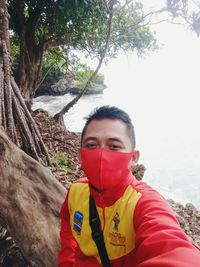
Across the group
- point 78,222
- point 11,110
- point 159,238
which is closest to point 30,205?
point 78,222

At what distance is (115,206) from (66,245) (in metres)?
0.44

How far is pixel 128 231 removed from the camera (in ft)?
3.74

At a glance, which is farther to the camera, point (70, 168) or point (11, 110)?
point (70, 168)

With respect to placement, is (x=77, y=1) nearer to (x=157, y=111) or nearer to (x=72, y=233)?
(x=72, y=233)

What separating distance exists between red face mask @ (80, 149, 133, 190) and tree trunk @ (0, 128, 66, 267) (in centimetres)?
74

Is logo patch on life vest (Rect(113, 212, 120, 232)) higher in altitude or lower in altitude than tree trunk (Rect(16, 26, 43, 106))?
lower

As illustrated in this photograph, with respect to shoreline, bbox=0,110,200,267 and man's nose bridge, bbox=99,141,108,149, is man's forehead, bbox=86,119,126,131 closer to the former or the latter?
man's nose bridge, bbox=99,141,108,149

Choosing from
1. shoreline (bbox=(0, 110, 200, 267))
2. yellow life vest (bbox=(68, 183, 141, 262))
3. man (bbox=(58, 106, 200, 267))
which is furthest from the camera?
shoreline (bbox=(0, 110, 200, 267))

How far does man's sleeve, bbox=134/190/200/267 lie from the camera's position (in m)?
0.79

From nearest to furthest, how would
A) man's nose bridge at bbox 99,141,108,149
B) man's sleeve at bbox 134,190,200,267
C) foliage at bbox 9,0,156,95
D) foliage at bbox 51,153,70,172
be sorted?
man's sleeve at bbox 134,190,200,267 → man's nose bridge at bbox 99,141,108,149 → foliage at bbox 51,153,70,172 → foliage at bbox 9,0,156,95

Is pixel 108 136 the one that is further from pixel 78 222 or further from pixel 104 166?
pixel 78 222

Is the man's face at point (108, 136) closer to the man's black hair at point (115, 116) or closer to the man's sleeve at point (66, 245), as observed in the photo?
the man's black hair at point (115, 116)

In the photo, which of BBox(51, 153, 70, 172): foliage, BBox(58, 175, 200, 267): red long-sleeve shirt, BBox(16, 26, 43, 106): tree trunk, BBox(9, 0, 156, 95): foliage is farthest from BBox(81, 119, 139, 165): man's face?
BBox(16, 26, 43, 106): tree trunk

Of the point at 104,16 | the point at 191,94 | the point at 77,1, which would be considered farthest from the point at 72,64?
the point at 191,94
